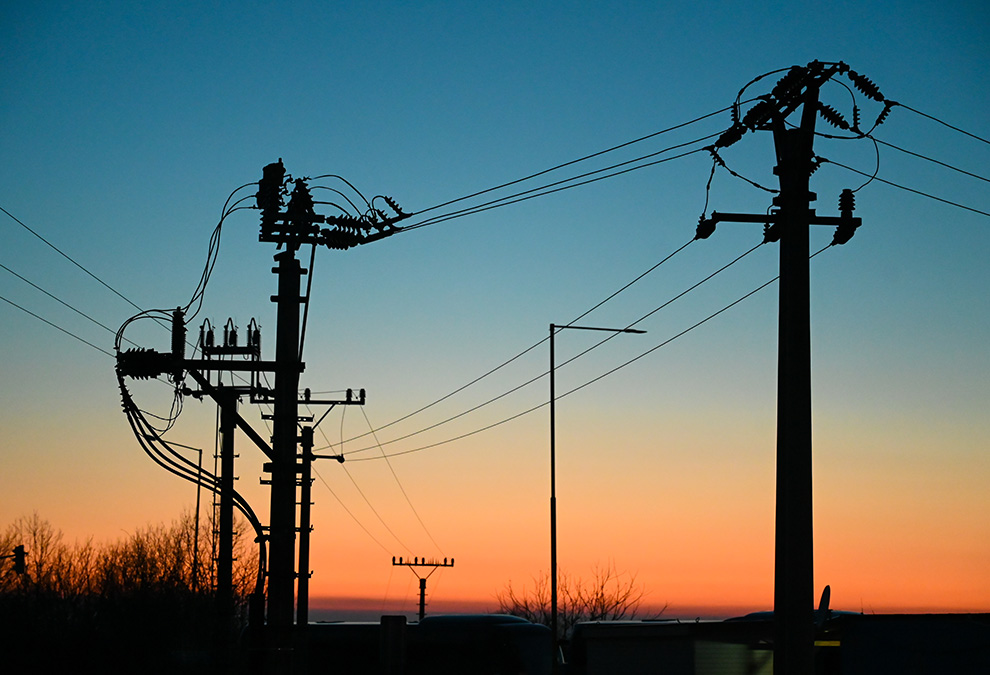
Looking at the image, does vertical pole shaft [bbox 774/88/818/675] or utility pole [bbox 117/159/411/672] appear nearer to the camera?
vertical pole shaft [bbox 774/88/818/675]

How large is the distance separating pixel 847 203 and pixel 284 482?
1014 cm

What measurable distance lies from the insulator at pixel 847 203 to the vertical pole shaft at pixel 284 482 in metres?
9.28

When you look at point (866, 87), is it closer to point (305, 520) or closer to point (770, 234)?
point (770, 234)

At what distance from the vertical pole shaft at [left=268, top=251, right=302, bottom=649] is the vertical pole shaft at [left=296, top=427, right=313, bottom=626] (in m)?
18.1

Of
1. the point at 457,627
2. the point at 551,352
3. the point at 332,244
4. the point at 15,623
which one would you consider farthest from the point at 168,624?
the point at 332,244

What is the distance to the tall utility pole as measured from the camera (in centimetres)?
1514

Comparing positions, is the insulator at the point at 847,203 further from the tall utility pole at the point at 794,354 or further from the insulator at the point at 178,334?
the insulator at the point at 178,334

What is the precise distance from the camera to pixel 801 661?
1505cm

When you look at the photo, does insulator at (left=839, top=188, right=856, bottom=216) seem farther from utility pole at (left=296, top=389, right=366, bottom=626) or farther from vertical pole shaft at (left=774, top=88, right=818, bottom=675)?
utility pole at (left=296, top=389, right=366, bottom=626)

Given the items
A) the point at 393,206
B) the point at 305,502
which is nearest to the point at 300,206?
the point at 393,206

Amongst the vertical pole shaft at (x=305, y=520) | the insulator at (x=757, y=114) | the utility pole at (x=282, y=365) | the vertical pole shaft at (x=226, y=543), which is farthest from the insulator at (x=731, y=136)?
the vertical pole shaft at (x=305, y=520)

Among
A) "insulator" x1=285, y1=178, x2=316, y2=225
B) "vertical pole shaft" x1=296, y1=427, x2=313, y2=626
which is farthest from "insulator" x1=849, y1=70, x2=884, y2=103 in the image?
"vertical pole shaft" x1=296, y1=427, x2=313, y2=626

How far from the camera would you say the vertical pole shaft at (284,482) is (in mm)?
20391

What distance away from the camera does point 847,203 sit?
1822 centimetres
